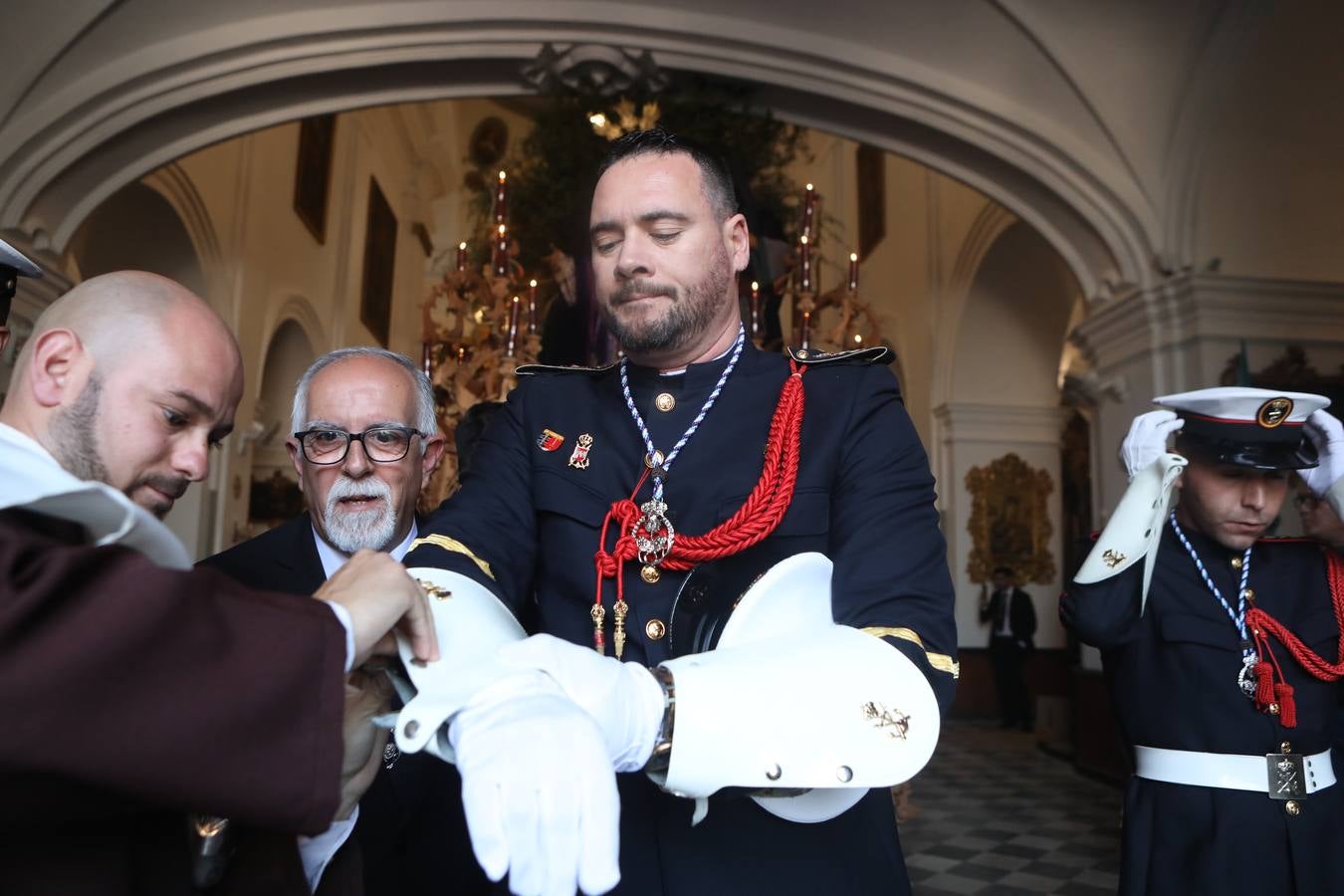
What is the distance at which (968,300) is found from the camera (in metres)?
10.6

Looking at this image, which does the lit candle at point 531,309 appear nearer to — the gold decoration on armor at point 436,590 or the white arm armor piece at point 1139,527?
the white arm armor piece at point 1139,527

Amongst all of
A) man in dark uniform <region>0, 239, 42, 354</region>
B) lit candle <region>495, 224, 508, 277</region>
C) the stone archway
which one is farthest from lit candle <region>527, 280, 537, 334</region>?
man in dark uniform <region>0, 239, 42, 354</region>

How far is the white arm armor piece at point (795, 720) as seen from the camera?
1.00m

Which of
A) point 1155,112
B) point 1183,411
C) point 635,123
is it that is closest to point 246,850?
point 1183,411

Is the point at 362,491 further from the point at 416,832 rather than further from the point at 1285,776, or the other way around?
the point at 1285,776

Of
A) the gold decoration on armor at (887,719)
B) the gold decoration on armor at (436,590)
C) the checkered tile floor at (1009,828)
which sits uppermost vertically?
the gold decoration on armor at (436,590)

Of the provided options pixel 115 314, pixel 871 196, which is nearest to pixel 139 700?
pixel 115 314

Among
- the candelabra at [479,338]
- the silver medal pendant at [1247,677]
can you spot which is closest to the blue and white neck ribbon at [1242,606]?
the silver medal pendant at [1247,677]

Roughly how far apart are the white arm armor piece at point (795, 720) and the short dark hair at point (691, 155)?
73 centimetres

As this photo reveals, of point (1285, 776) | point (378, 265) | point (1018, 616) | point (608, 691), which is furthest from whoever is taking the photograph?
point (378, 265)

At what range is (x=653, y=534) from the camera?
1442mm

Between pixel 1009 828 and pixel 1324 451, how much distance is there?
3.96 m

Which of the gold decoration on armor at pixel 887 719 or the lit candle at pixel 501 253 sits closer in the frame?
the gold decoration on armor at pixel 887 719

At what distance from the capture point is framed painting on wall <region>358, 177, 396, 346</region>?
14.1 meters
